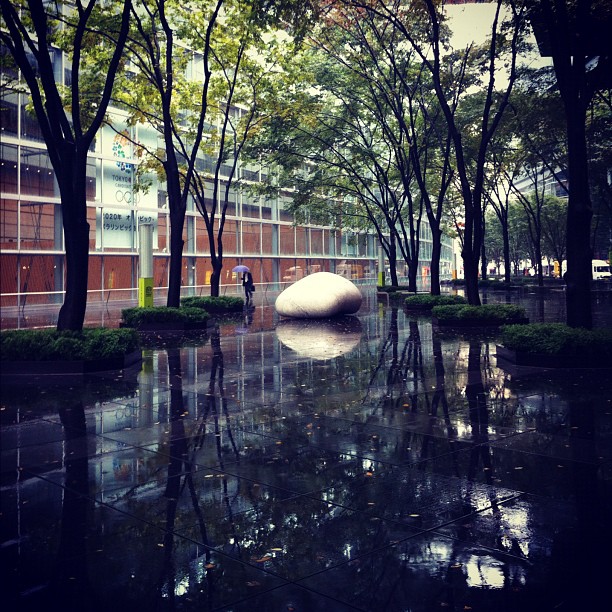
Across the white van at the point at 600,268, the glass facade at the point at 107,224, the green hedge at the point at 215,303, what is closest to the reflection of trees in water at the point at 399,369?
the green hedge at the point at 215,303

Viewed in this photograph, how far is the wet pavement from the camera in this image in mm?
3887

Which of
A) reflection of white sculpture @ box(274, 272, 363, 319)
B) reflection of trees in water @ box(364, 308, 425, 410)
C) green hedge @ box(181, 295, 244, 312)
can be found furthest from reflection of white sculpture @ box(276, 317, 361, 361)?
green hedge @ box(181, 295, 244, 312)

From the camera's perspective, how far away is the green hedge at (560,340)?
11758mm

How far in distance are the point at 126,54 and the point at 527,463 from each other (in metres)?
20.5

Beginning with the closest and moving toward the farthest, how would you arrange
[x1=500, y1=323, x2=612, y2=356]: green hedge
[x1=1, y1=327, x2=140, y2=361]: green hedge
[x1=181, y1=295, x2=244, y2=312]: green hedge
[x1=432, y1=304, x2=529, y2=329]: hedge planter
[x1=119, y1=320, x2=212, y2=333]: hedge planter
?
[x1=500, y1=323, x2=612, y2=356]: green hedge
[x1=1, y1=327, x2=140, y2=361]: green hedge
[x1=432, y1=304, x2=529, y2=329]: hedge planter
[x1=119, y1=320, x2=212, y2=333]: hedge planter
[x1=181, y1=295, x2=244, y2=312]: green hedge

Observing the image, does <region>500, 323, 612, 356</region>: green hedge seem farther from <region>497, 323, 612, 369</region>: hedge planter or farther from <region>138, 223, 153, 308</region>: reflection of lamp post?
<region>138, 223, 153, 308</region>: reflection of lamp post

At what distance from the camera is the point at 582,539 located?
4453mm

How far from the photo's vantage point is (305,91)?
96.3 feet

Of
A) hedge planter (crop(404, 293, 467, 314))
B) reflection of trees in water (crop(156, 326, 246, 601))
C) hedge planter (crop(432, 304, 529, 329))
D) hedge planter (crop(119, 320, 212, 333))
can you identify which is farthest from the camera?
hedge planter (crop(404, 293, 467, 314))

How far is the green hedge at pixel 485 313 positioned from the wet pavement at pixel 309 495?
28.8 feet

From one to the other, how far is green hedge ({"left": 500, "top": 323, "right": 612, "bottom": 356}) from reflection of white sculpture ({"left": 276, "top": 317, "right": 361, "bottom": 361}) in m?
3.85

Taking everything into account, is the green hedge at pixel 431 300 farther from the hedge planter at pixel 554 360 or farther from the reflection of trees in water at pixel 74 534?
the reflection of trees in water at pixel 74 534

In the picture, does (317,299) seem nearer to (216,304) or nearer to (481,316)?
(216,304)

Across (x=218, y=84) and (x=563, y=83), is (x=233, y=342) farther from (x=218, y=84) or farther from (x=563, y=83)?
(x=218, y=84)
